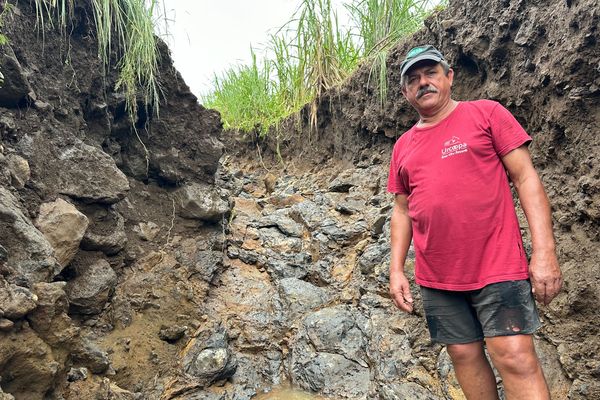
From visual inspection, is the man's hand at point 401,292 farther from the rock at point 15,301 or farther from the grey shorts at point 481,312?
the rock at point 15,301

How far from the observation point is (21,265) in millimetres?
1810

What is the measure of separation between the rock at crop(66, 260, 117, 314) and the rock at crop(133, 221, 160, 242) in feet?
1.39

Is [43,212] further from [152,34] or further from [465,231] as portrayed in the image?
[465,231]

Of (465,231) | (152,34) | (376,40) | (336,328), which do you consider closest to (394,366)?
(336,328)

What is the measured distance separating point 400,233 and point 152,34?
2225 millimetres

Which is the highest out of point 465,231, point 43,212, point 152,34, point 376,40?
point 376,40

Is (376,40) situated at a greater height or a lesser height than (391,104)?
greater

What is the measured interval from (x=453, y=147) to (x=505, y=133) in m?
0.20

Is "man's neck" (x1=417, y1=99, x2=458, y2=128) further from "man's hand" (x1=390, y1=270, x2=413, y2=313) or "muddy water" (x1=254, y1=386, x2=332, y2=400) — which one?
"muddy water" (x1=254, y1=386, x2=332, y2=400)

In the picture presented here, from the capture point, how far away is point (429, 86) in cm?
178

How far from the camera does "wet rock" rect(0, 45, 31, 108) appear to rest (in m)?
2.12

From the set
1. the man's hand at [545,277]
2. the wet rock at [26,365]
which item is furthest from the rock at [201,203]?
the man's hand at [545,277]

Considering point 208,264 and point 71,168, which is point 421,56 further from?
point 208,264

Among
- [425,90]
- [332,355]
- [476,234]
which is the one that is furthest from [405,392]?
[425,90]
